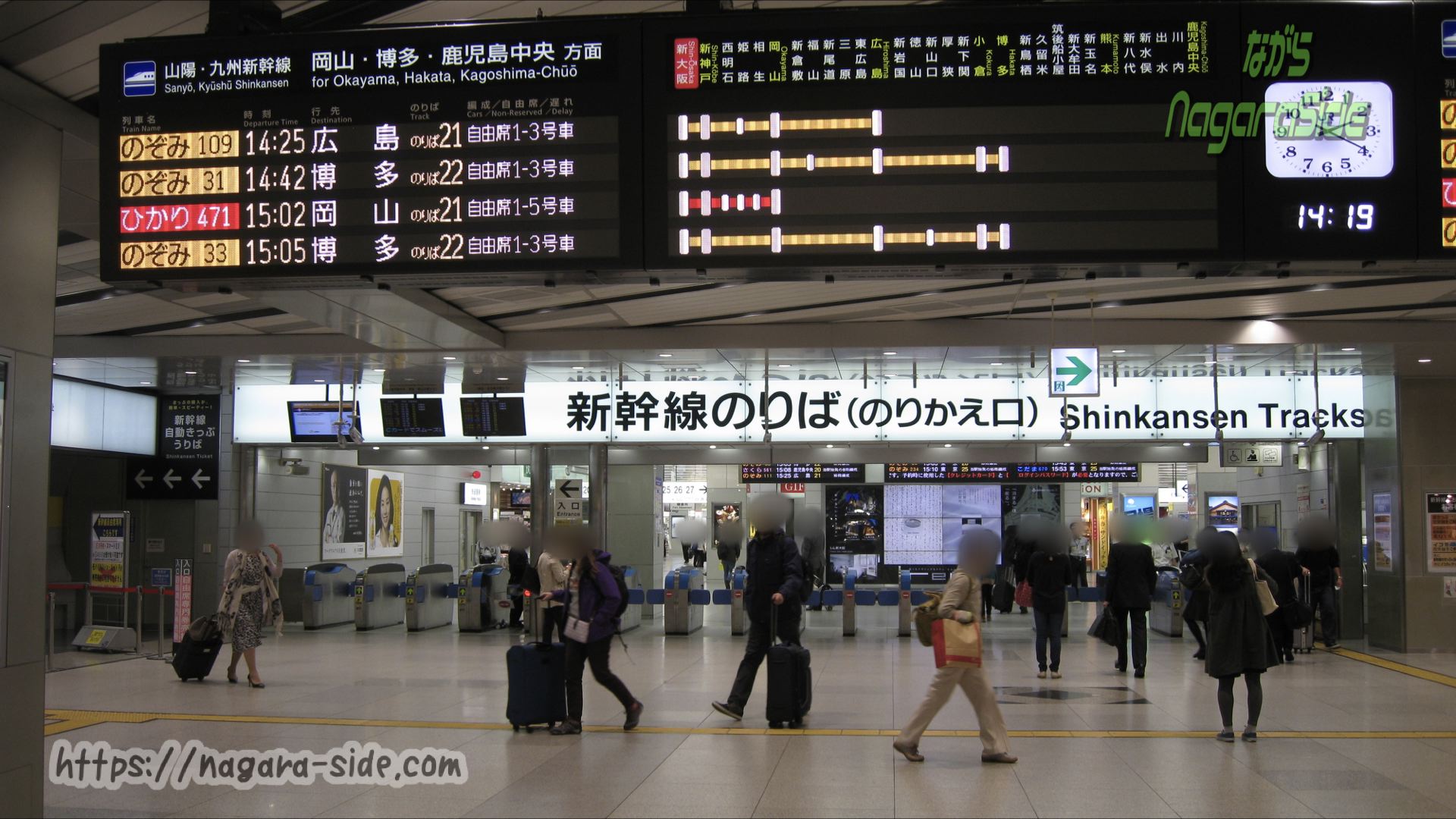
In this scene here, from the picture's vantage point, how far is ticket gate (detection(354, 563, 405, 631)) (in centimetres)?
1717

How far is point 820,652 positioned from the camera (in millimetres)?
13789

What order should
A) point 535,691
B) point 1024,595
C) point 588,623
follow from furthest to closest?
point 1024,595
point 535,691
point 588,623

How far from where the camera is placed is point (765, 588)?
8547 millimetres

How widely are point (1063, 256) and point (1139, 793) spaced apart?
3.20 meters

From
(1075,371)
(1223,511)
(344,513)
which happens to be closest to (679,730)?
(1075,371)

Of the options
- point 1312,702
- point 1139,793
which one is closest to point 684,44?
point 1139,793

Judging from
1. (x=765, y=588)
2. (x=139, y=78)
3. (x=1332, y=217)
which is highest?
(x=139, y=78)

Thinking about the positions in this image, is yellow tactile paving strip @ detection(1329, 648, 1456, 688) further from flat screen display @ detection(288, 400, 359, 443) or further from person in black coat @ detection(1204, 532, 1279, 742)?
flat screen display @ detection(288, 400, 359, 443)

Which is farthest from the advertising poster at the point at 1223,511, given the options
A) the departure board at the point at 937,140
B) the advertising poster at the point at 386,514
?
the departure board at the point at 937,140

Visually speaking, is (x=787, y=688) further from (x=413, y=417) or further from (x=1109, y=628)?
(x=413, y=417)

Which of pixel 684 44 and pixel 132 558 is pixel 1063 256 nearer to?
pixel 684 44

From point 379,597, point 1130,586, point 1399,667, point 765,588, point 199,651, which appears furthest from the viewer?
point 379,597

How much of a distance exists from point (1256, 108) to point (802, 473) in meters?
12.1

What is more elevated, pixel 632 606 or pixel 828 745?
pixel 828 745
